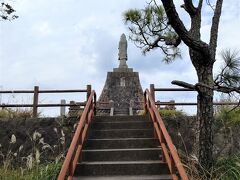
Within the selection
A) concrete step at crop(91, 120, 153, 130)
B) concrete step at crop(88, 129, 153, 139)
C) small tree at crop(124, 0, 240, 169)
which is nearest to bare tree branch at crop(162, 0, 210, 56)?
small tree at crop(124, 0, 240, 169)

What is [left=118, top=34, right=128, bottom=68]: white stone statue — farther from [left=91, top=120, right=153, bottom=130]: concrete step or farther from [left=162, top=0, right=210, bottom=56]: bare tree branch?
[left=162, top=0, right=210, bottom=56]: bare tree branch

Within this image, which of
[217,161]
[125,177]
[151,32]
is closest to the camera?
[125,177]

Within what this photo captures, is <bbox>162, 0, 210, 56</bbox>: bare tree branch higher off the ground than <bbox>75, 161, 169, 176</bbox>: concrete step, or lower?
higher

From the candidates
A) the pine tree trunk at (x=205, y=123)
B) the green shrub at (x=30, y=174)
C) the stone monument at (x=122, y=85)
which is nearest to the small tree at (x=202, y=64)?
the pine tree trunk at (x=205, y=123)

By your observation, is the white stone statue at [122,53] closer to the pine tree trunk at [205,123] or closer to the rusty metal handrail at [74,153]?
the rusty metal handrail at [74,153]

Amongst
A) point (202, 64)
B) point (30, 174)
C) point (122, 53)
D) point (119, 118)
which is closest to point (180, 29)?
point (202, 64)

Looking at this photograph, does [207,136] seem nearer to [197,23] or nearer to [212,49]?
[212,49]

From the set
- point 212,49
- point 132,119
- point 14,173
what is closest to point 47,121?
point 132,119

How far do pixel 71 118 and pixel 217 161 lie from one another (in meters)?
4.51

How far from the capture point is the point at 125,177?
6664 mm

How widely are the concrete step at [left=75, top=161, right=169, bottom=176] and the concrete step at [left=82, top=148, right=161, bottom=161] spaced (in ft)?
1.85

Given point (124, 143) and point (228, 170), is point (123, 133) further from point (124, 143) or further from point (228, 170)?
point (228, 170)

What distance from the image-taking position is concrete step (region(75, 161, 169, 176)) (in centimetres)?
691

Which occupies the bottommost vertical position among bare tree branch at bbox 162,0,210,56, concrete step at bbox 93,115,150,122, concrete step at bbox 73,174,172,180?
concrete step at bbox 73,174,172,180
